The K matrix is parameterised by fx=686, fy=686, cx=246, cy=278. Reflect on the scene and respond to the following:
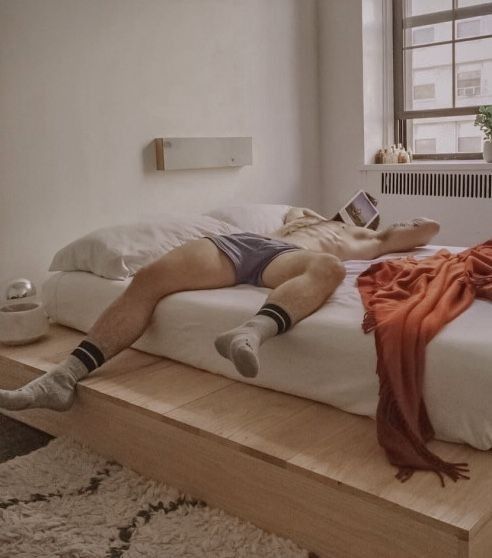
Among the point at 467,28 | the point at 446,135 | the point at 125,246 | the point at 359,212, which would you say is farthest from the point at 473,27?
the point at 125,246

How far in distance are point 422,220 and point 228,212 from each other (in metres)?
0.82

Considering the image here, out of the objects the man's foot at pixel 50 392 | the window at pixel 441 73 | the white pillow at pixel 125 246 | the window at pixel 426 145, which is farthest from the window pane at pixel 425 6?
the man's foot at pixel 50 392

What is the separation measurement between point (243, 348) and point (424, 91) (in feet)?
9.27

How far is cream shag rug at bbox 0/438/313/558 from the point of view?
1.49 metres

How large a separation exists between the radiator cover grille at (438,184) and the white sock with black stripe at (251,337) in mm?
2088

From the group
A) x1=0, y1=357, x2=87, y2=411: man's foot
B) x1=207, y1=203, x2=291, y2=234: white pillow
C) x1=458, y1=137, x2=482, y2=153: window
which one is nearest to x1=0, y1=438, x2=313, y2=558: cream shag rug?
x1=0, y1=357, x2=87, y2=411: man's foot

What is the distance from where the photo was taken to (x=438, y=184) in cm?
→ 361

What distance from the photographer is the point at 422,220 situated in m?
2.84

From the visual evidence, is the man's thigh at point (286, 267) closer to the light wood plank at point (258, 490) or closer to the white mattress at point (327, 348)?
the white mattress at point (327, 348)

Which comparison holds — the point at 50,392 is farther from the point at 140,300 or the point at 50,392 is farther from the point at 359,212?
the point at 359,212

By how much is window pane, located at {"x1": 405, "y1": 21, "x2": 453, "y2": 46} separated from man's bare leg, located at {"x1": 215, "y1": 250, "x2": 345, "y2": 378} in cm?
223

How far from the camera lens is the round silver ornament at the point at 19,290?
240 centimetres

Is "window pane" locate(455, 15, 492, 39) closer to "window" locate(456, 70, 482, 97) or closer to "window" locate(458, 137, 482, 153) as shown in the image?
"window" locate(456, 70, 482, 97)

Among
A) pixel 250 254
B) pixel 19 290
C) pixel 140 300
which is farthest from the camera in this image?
pixel 19 290
